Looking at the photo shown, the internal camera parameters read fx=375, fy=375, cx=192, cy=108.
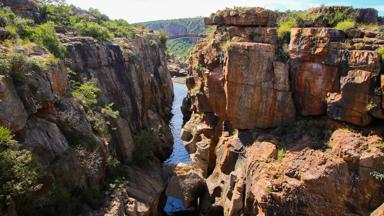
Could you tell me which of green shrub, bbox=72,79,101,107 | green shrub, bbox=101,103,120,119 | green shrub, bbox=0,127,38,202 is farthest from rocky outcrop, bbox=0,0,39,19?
green shrub, bbox=0,127,38,202

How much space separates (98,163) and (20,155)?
6926mm

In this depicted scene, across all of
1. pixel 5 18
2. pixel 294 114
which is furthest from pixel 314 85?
pixel 5 18

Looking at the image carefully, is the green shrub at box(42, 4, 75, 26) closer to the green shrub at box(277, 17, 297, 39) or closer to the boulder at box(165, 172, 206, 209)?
the boulder at box(165, 172, 206, 209)

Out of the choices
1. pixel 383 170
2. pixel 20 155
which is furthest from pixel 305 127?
pixel 20 155

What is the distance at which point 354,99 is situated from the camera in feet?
69.7

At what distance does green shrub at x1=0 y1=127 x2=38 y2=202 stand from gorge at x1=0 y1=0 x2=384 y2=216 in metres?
0.05

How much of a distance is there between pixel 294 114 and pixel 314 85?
236 cm

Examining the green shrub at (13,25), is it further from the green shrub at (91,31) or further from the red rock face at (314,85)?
the red rock face at (314,85)

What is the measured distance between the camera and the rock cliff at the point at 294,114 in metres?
20.0

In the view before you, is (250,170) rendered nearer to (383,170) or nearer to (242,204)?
(242,204)

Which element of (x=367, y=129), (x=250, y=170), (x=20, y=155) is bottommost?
(x=250, y=170)

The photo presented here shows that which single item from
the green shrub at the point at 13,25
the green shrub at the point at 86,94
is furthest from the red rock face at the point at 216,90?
the green shrub at the point at 13,25

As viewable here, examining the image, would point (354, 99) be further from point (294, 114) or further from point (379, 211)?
point (379, 211)

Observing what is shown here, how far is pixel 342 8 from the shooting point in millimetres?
24969
